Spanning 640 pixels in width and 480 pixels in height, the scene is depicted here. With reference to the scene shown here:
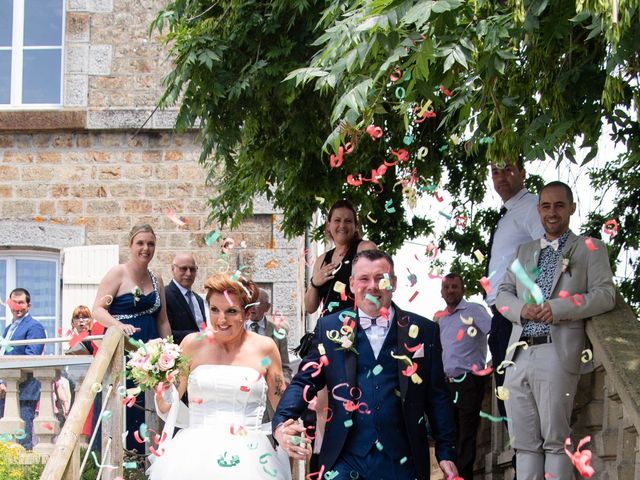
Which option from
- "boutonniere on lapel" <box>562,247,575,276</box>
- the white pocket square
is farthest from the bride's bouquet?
"boutonniere on lapel" <box>562,247,575,276</box>

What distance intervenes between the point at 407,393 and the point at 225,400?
5.57 ft

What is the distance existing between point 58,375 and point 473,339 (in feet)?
10.3

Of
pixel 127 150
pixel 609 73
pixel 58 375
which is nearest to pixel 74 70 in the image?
pixel 127 150

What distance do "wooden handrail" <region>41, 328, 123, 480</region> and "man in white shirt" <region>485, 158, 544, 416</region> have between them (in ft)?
8.04

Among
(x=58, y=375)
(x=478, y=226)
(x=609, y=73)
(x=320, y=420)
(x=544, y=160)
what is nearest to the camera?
(x=609, y=73)

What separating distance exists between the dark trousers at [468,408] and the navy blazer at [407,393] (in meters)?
2.71

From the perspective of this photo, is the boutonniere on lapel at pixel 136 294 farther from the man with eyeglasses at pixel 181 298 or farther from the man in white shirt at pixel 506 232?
the man in white shirt at pixel 506 232

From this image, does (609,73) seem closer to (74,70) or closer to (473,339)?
(473,339)

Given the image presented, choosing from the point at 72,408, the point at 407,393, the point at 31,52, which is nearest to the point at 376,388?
the point at 407,393

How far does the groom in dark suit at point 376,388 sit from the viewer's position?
615cm

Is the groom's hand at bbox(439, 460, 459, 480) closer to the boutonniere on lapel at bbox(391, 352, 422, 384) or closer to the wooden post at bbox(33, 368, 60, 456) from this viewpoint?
the boutonniere on lapel at bbox(391, 352, 422, 384)

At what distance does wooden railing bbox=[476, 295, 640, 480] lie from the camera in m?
6.39

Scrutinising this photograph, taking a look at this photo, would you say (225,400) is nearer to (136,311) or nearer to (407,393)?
(407,393)

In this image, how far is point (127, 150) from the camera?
45.5ft
